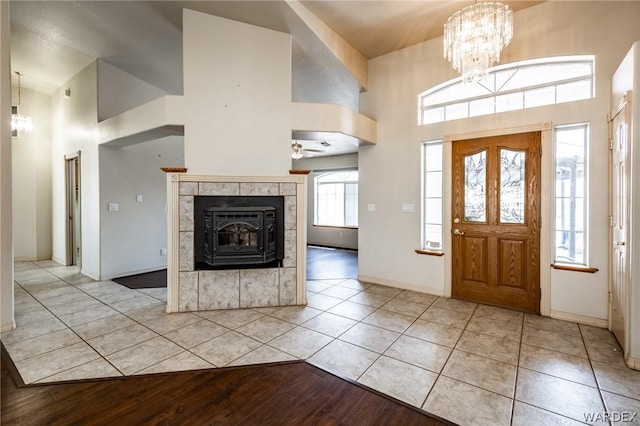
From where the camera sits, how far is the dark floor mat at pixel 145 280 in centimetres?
451

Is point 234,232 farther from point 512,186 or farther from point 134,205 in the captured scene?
point 512,186

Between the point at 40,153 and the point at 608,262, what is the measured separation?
31.2 feet

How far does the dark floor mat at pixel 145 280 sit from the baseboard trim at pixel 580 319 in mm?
5130

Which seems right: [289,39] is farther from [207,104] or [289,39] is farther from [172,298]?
[172,298]

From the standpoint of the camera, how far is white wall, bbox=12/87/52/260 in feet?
19.8

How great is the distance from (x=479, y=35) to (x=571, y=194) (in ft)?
6.56

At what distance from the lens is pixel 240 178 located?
3498mm

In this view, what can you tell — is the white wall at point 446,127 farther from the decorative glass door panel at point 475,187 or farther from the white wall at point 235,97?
the white wall at point 235,97

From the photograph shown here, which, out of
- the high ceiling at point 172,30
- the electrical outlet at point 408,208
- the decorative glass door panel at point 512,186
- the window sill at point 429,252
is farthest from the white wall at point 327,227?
the decorative glass door panel at point 512,186

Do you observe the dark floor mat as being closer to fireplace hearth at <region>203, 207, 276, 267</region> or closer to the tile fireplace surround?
the tile fireplace surround

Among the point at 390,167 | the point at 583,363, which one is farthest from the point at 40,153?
the point at 583,363

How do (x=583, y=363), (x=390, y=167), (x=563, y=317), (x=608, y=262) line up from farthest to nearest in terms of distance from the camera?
(x=390, y=167) < (x=563, y=317) < (x=608, y=262) < (x=583, y=363)

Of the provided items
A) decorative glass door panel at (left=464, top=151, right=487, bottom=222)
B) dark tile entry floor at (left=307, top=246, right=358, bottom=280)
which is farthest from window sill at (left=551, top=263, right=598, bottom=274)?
dark tile entry floor at (left=307, top=246, right=358, bottom=280)

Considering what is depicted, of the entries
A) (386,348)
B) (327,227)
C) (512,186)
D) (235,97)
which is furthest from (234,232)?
(327,227)
